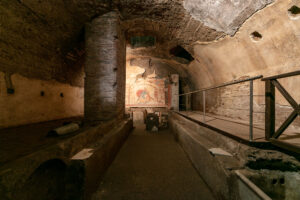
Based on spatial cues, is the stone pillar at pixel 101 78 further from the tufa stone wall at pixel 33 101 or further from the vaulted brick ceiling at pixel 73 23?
the tufa stone wall at pixel 33 101

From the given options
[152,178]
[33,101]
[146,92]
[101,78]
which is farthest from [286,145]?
[146,92]

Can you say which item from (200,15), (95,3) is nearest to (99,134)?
(95,3)

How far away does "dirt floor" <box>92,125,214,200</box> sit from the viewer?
5.75 ft

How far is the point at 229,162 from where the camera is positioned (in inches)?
58.7

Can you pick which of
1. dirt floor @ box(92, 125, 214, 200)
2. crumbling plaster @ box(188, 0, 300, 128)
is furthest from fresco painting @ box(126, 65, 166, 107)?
dirt floor @ box(92, 125, 214, 200)

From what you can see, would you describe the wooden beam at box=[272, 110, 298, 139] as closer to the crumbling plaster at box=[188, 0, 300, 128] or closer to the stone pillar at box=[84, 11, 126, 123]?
the crumbling plaster at box=[188, 0, 300, 128]

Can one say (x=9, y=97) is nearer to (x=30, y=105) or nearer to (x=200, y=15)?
(x=30, y=105)

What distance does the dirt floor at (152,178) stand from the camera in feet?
5.75

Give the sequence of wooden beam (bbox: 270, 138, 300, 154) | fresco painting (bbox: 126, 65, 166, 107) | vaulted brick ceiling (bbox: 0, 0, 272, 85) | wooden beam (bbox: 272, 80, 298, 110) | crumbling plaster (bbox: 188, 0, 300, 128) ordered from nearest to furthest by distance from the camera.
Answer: wooden beam (bbox: 270, 138, 300, 154) < wooden beam (bbox: 272, 80, 298, 110) < crumbling plaster (bbox: 188, 0, 300, 128) < vaulted brick ceiling (bbox: 0, 0, 272, 85) < fresco painting (bbox: 126, 65, 166, 107)

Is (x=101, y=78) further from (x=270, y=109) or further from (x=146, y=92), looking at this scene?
(x=146, y=92)

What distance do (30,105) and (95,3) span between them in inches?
142

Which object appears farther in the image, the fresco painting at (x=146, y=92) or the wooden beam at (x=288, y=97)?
the fresco painting at (x=146, y=92)

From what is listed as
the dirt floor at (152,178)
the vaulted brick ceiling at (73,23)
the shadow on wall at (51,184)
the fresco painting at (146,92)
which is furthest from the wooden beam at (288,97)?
the fresco painting at (146,92)

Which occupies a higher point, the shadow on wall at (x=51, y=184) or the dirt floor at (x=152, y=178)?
the shadow on wall at (x=51, y=184)
